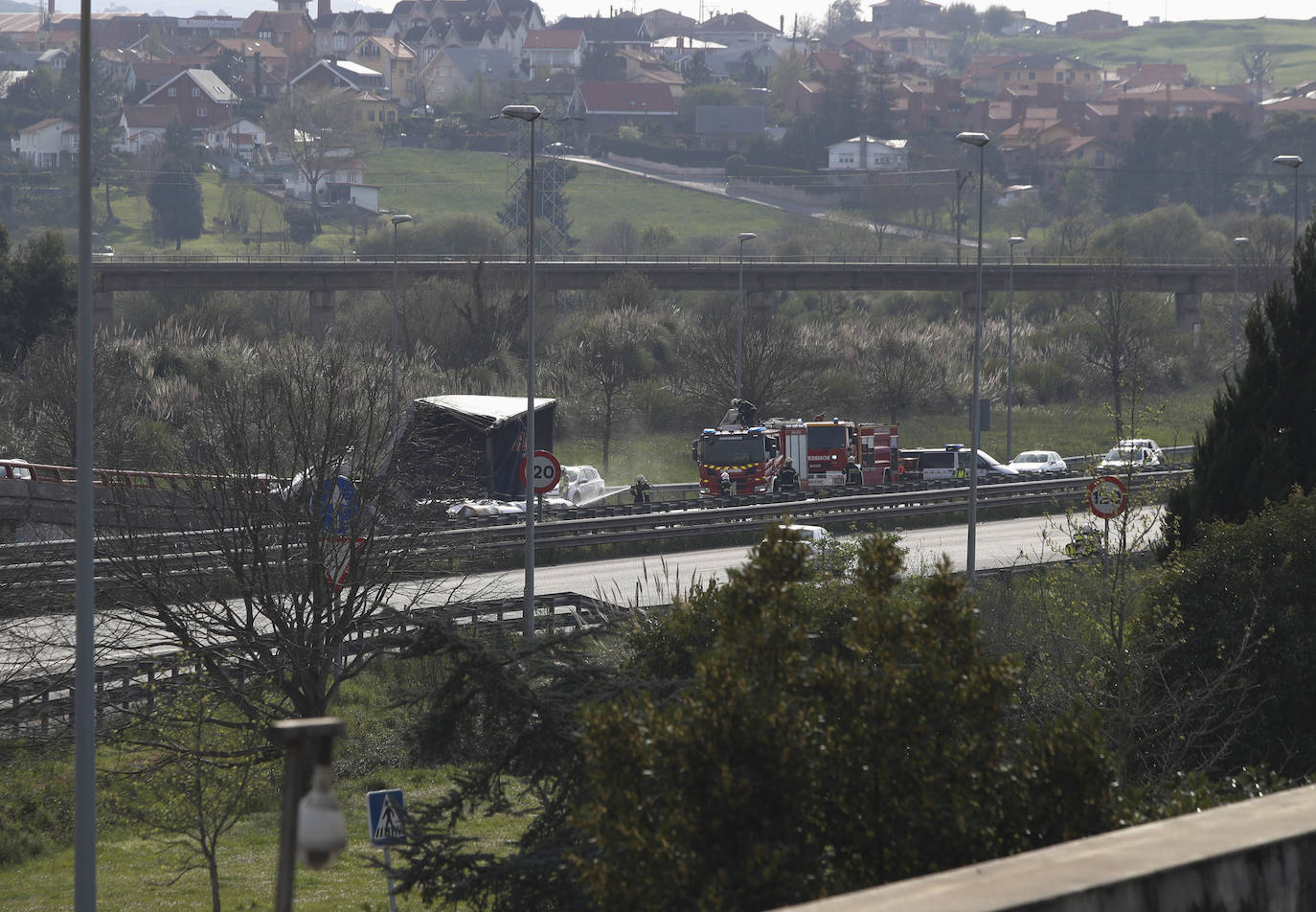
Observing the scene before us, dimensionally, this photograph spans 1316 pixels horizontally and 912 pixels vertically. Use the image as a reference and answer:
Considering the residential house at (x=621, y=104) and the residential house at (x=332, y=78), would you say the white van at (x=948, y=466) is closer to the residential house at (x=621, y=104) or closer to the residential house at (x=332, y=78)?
the residential house at (x=621, y=104)

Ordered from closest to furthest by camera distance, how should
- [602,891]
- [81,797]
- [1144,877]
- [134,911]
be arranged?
1. [1144,877]
2. [602,891]
3. [81,797]
4. [134,911]

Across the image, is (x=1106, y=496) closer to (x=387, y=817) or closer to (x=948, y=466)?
(x=387, y=817)

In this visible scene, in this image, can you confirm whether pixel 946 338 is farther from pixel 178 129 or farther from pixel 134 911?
pixel 178 129

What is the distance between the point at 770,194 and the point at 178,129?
217 feet

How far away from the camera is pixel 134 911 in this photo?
16.9 metres

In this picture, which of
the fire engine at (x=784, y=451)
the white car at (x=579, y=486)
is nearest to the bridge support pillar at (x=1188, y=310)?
the fire engine at (x=784, y=451)

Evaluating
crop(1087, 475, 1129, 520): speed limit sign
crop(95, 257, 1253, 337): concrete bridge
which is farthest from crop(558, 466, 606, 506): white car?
crop(95, 257, 1253, 337): concrete bridge

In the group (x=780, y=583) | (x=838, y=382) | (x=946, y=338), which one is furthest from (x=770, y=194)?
(x=780, y=583)

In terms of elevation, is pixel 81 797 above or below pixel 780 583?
below

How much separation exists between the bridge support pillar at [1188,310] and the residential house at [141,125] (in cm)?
11494

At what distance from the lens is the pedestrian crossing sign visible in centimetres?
1256

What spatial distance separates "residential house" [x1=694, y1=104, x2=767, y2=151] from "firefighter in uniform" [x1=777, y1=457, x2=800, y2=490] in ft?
457

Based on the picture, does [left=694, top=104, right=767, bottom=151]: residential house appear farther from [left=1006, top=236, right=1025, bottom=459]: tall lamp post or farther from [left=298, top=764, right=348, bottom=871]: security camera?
[left=298, top=764, right=348, bottom=871]: security camera

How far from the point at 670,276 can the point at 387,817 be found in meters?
69.9
